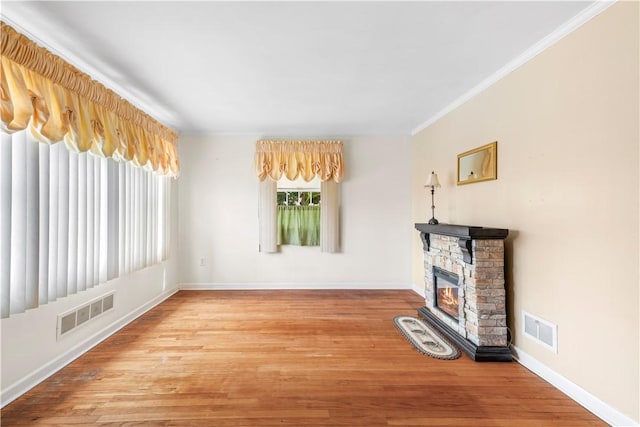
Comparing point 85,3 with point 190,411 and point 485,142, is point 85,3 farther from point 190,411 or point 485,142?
point 485,142

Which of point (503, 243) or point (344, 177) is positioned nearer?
point (503, 243)

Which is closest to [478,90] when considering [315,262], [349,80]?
[349,80]

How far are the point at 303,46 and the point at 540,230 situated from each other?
7.32 ft

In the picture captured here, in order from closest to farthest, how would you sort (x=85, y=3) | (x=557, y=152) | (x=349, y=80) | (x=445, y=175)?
1. (x=85, y=3)
2. (x=557, y=152)
3. (x=349, y=80)
4. (x=445, y=175)

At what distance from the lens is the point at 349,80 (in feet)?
7.78

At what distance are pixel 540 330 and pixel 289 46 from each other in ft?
9.26

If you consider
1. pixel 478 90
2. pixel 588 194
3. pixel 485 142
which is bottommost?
pixel 588 194

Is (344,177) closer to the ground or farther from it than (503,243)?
farther from it

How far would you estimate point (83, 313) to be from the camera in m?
2.18

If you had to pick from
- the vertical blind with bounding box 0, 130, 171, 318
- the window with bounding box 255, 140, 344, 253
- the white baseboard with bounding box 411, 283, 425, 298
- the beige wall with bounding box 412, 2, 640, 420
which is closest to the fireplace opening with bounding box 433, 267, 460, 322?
the beige wall with bounding box 412, 2, 640, 420

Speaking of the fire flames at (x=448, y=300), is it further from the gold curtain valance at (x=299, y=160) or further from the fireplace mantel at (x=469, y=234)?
the gold curtain valance at (x=299, y=160)

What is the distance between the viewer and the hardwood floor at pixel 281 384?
1.51 m

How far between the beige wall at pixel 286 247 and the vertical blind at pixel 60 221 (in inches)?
41.0

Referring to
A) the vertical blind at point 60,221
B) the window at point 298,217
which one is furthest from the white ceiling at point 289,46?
the window at point 298,217
